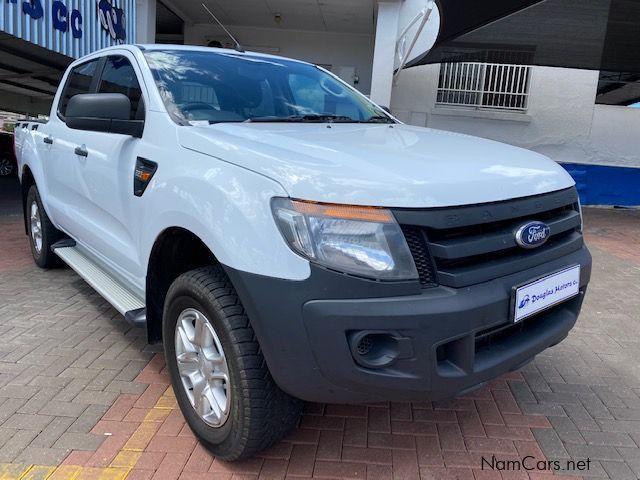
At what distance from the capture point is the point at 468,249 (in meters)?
1.93

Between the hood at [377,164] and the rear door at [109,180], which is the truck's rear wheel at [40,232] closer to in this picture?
the rear door at [109,180]

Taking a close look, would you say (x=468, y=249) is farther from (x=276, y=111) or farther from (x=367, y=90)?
(x=367, y=90)

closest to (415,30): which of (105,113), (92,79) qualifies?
(92,79)

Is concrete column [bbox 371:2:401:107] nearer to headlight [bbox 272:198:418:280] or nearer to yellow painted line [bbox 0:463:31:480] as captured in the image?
headlight [bbox 272:198:418:280]

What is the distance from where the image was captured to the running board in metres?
2.76

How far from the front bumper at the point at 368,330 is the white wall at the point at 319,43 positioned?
12.6 meters

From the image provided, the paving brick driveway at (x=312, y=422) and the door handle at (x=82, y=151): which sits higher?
the door handle at (x=82, y=151)

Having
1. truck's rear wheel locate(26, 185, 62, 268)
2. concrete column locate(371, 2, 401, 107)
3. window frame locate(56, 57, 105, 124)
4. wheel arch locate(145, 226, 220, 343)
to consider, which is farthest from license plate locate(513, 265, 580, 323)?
concrete column locate(371, 2, 401, 107)

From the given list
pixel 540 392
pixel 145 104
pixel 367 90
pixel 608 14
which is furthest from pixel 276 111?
pixel 367 90

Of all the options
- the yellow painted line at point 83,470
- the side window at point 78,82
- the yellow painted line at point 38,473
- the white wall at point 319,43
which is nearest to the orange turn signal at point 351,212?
the yellow painted line at point 83,470

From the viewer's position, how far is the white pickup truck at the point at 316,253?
5.99ft

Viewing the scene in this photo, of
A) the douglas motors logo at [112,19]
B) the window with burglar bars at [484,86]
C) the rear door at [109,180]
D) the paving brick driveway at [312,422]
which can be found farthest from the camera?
the window with burglar bars at [484,86]

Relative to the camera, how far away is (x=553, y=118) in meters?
11.9

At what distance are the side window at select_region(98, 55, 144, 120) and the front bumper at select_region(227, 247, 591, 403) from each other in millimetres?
1391
